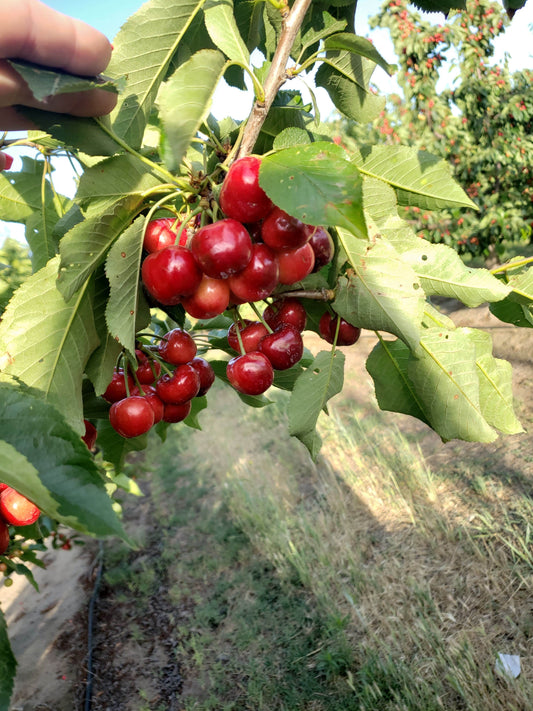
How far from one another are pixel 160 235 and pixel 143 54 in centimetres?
22

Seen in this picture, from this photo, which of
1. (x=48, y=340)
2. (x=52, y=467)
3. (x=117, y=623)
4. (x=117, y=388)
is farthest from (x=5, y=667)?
(x=117, y=623)

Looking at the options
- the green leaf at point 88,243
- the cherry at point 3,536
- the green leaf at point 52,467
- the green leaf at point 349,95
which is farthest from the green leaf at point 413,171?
the cherry at point 3,536

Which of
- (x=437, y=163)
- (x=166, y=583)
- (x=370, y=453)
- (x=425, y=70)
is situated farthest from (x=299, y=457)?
(x=437, y=163)

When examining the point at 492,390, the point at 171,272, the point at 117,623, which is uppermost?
the point at 171,272

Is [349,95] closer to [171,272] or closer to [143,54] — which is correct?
[143,54]

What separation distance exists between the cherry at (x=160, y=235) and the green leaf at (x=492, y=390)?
46cm

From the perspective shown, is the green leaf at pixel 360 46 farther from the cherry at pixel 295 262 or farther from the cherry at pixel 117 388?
the cherry at pixel 117 388

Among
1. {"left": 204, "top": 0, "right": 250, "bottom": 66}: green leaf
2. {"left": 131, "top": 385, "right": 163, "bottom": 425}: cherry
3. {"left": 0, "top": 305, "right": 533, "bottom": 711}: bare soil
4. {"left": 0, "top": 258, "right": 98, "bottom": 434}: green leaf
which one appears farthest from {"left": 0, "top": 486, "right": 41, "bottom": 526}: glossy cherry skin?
{"left": 0, "top": 305, "right": 533, "bottom": 711}: bare soil

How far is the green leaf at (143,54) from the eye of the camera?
64 centimetres

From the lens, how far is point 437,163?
0.74m

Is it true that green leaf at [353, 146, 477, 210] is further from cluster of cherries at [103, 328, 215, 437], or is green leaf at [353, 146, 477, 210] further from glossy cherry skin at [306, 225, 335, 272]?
cluster of cherries at [103, 328, 215, 437]

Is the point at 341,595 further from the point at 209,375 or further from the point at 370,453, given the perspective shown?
the point at 209,375

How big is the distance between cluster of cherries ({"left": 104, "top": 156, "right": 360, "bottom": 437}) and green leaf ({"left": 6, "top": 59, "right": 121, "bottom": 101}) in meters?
0.17

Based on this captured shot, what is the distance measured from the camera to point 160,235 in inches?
27.0
